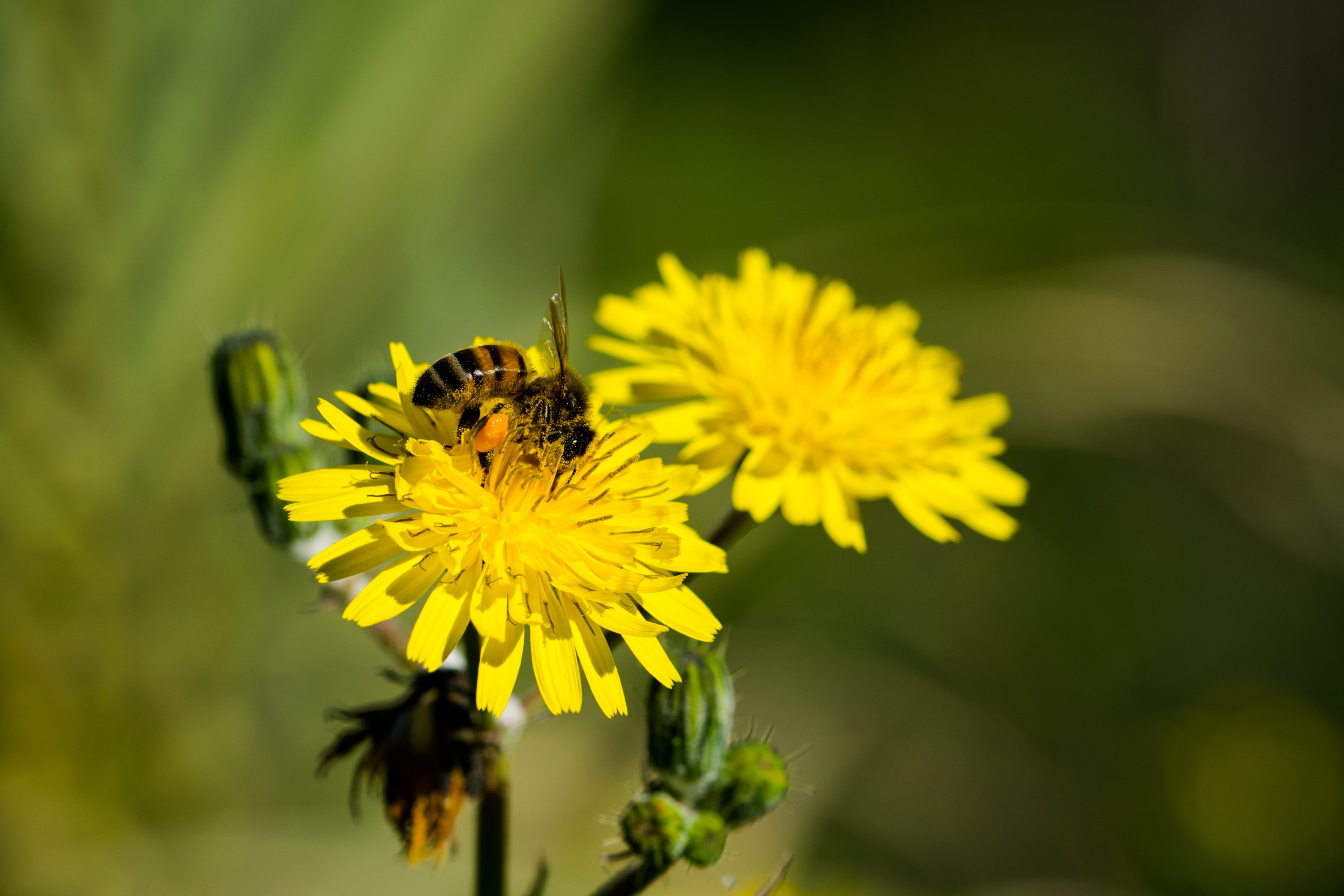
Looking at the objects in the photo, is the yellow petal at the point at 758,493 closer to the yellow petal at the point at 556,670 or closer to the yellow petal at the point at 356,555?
the yellow petal at the point at 556,670

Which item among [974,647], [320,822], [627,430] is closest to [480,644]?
[627,430]

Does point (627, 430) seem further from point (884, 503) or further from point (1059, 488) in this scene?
point (1059, 488)

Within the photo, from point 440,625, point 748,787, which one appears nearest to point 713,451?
point 748,787

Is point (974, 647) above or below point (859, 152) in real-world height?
below

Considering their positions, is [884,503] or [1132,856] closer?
[1132,856]

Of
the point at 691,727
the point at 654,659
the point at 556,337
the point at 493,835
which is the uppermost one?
the point at 556,337

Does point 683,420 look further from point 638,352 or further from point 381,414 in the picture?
point 381,414
